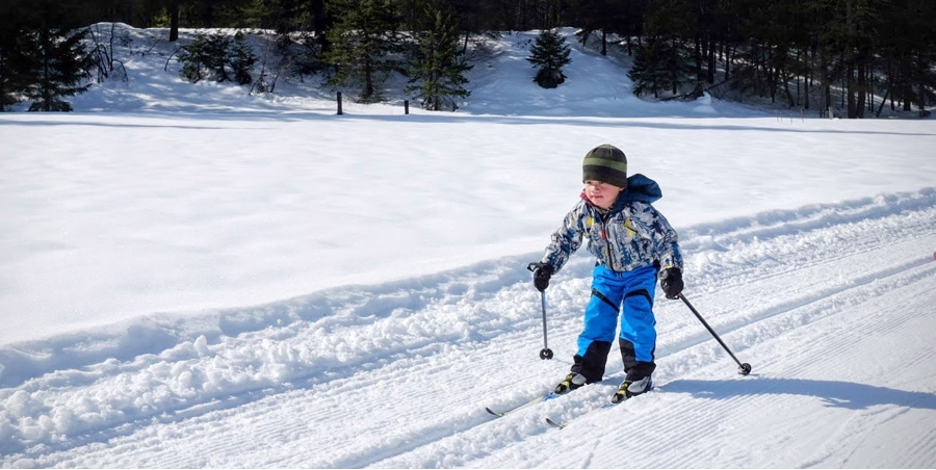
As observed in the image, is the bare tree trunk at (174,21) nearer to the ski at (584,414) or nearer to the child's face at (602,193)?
the child's face at (602,193)

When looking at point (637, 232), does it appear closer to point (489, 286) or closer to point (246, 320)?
point (489, 286)

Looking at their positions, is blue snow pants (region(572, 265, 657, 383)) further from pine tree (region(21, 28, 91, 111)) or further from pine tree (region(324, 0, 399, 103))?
pine tree (region(324, 0, 399, 103))

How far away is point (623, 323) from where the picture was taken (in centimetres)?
374

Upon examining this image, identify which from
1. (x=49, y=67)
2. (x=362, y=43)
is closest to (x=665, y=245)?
(x=49, y=67)

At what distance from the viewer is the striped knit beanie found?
3.59m

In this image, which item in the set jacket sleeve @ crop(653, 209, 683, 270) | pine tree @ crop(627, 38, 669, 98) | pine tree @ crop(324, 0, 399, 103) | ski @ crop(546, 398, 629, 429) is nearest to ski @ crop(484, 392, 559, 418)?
ski @ crop(546, 398, 629, 429)

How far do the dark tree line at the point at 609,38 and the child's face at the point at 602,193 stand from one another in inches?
1072

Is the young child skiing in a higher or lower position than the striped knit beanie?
lower

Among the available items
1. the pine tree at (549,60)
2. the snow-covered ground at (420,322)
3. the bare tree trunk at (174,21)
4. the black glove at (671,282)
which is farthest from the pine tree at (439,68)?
the black glove at (671,282)

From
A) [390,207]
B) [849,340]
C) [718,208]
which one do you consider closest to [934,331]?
[849,340]

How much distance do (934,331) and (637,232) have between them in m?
2.29

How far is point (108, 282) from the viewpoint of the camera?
5.20 metres

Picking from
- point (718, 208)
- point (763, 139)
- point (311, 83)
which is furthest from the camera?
point (311, 83)

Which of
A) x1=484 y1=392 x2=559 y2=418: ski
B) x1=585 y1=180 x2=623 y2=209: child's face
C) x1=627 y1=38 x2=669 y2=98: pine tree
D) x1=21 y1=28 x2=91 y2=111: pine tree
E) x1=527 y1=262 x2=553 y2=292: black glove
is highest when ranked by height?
x1=627 y1=38 x2=669 y2=98: pine tree
